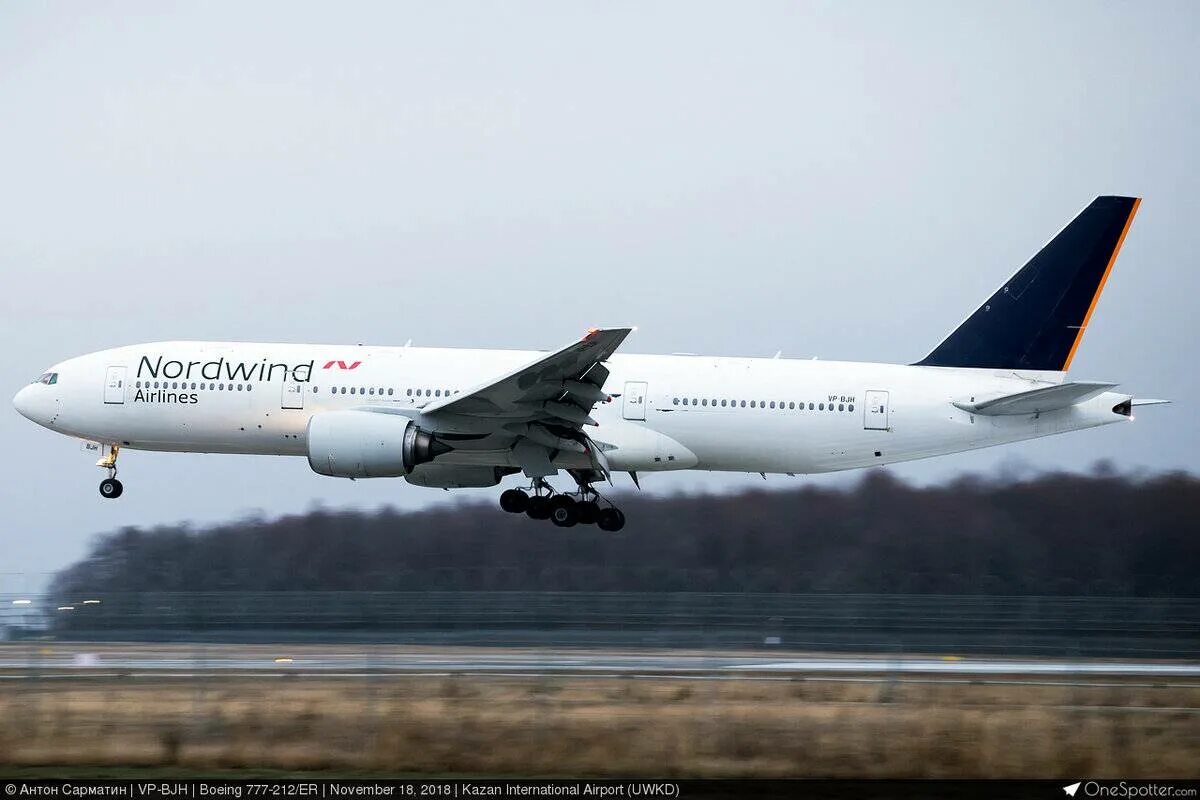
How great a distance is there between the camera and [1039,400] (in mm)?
33625

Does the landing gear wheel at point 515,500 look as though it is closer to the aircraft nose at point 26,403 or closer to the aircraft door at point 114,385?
the aircraft door at point 114,385

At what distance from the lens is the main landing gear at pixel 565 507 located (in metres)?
35.5

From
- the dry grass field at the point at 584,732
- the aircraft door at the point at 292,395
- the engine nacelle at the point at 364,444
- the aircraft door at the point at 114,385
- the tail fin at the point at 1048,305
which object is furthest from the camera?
the aircraft door at the point at 114,385

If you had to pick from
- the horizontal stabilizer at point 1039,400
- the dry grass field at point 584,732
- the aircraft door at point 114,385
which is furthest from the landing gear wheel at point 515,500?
the dry grass field at point 584,732

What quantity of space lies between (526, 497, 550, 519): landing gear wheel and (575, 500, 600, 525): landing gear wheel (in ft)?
2.40

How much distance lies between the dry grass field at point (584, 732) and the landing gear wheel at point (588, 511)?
11.8 m

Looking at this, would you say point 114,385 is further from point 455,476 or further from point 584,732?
point 584,732

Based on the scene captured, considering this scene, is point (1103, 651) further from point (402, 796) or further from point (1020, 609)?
point (402, 796)

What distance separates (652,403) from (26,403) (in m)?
15.9

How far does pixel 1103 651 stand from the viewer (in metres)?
30.0

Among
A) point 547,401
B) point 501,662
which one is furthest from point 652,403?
point 501,662

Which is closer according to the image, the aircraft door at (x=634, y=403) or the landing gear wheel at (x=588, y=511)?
the aircraft door at (x=634, y=403)

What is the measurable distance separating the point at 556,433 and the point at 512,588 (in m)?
3.78
